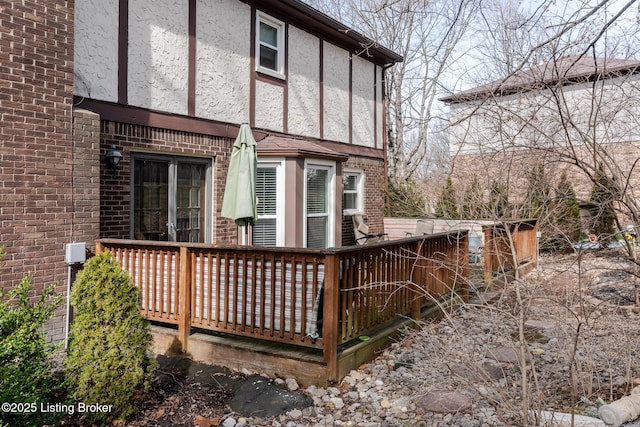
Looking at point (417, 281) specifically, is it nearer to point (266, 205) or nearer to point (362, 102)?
point (266, 205)

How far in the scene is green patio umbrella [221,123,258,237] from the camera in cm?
673

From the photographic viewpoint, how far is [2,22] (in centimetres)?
503

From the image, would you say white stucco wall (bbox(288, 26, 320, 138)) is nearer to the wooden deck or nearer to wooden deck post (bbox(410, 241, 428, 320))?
wooden deck post (bbox(410, 241, 428, 320))

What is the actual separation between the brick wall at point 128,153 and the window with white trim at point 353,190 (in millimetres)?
4167

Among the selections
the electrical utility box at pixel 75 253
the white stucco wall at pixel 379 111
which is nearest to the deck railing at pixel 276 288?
the electrical utility box at pixel 75 253

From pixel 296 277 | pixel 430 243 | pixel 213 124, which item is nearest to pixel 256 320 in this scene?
pixel 296 277

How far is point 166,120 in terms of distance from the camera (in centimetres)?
728

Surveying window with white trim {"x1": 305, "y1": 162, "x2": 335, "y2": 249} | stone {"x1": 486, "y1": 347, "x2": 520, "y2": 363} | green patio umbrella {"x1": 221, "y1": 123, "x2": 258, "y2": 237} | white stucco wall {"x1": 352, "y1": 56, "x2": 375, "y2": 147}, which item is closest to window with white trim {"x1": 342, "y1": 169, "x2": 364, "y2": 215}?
white stucco wall {"x1": 352, "y1": 56, "x2": 375, "y2": 147}

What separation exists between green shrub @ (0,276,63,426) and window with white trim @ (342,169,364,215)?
8534 millimetres

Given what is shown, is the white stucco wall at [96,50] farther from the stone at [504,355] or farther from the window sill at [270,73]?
the stone at [504,355]

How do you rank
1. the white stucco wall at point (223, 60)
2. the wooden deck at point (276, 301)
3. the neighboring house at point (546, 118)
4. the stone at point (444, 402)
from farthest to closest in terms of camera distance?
the white stucco wall at point (223, 60) < the wooden deck at point (276, 301) < the neighboring house at point (546, 118) < the stone at point (444, 402)

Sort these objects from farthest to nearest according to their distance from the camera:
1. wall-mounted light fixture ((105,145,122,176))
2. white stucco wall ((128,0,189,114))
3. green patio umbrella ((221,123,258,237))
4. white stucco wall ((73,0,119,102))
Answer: white stucco wall ((128,0,189,114)) < green patio umbrella ((221,123,258,237)) < wall-mounted light fixture ((105,145,122,176)) < white stucco wall ((73,0,119,102))

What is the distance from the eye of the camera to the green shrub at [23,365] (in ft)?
10.0

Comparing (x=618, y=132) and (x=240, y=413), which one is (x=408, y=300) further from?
(x=618, y=132)
